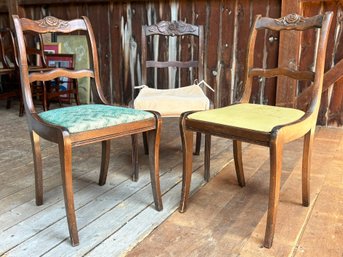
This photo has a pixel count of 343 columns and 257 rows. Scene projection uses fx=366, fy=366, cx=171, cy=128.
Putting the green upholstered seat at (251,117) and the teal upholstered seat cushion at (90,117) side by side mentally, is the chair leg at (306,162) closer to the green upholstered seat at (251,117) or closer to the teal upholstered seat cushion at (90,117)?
the green upholstered seat at (251,117)

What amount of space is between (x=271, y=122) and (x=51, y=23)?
110 cm

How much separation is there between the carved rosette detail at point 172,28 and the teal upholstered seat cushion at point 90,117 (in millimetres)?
862

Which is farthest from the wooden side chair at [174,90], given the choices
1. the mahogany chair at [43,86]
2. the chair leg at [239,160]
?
the mahogany chair at [43,86]

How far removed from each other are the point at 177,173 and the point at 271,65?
5.22 feet

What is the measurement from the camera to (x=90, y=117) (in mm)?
1467

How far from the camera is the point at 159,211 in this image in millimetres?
1690

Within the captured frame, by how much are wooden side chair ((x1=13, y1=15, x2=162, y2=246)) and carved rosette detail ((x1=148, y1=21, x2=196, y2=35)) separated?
2.04 ft

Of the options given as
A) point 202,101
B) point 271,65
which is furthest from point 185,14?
point 202,101

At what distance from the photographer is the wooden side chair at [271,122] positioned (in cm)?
138

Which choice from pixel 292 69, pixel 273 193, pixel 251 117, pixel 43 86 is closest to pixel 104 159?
pixel 251 117

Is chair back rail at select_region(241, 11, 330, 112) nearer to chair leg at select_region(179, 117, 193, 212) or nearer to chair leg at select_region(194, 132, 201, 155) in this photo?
chair leg at select_region(179, 117, 193, 212)

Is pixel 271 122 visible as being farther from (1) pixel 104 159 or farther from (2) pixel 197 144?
(2) pixel 197 144

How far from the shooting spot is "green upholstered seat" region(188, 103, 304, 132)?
1.44 m

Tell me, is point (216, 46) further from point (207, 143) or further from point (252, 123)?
point (252, 123)
